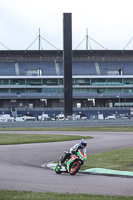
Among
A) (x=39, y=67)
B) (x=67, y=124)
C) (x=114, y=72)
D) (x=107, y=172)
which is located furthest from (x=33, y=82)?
(x=107, y=172)

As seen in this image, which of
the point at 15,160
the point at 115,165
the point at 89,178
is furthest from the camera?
the point at 15,160

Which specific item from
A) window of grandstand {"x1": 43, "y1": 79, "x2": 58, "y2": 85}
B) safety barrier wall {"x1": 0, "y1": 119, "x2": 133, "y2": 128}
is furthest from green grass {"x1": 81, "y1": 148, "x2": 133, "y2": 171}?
window of grandstand {"x1": 43, "y1": 79, "x2": 58, "y2": 85}

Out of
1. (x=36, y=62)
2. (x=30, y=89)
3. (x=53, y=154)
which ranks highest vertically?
(x=36, y=62)

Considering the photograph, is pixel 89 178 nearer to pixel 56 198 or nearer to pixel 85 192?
pixel 85 192

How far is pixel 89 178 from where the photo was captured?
15492 mm

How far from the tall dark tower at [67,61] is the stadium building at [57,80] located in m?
35.2

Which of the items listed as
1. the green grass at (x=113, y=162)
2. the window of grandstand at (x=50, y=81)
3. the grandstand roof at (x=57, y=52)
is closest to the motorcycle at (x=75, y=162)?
the green grass at (x=113, y=162)

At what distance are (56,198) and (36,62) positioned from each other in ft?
356

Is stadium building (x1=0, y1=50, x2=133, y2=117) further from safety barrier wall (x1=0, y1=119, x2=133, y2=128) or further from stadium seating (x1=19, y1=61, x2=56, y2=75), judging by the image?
safety barrier wall (x1=0, y1=119, x2=133, y2=128)

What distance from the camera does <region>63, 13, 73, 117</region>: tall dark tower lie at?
68062 millimetres

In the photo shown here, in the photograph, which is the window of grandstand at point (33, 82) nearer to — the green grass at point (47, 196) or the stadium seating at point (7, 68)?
the stadium seating at point (7, 68)

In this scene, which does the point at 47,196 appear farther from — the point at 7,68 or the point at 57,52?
the point at 57,52

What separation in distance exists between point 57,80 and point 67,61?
44.7 m

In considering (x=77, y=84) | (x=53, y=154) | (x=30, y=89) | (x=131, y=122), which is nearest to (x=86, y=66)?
(x=77, y=84)
